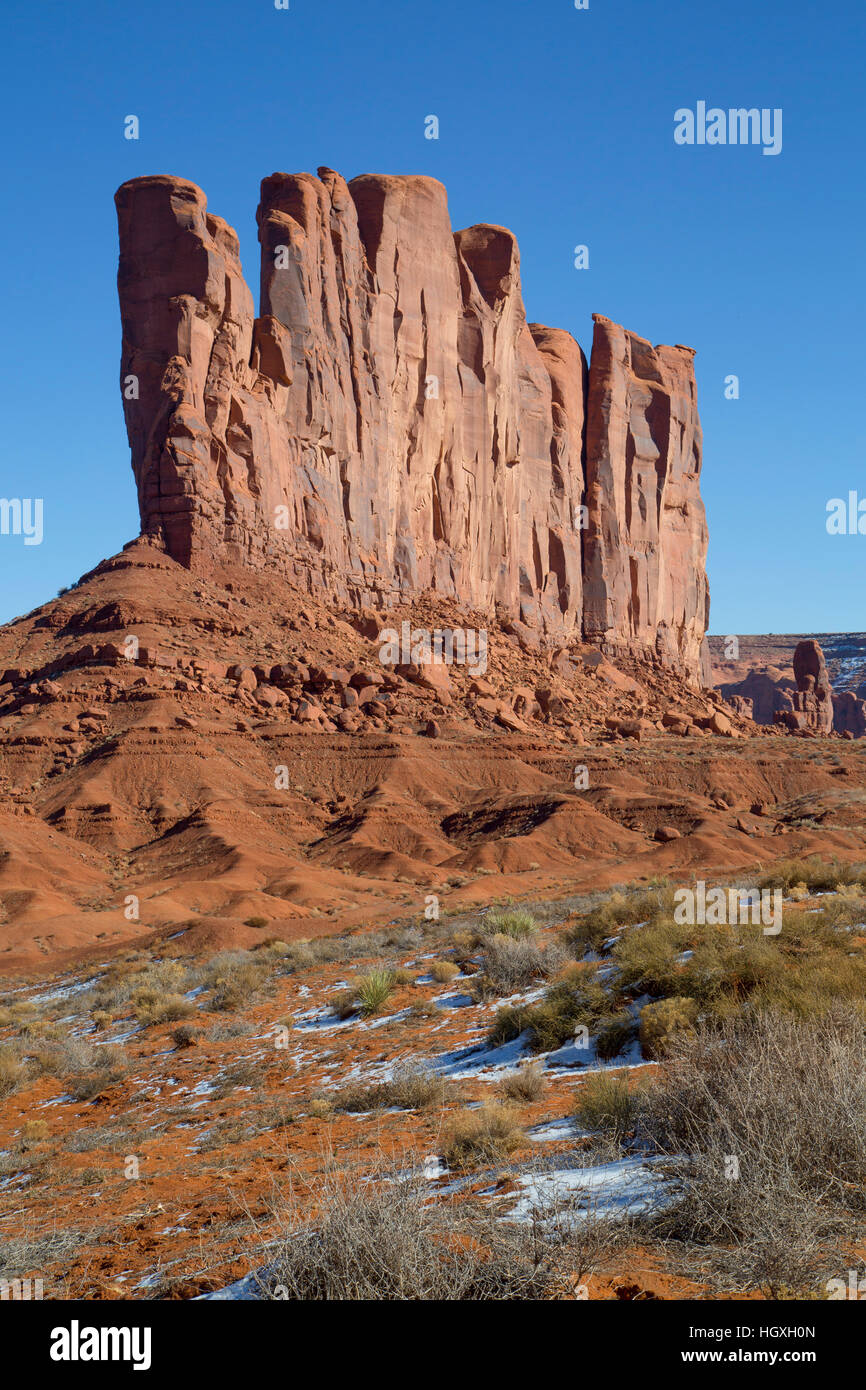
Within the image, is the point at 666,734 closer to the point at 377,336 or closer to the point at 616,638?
the point at 616,638

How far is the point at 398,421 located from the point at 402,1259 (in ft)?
264

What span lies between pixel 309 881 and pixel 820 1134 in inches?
1317

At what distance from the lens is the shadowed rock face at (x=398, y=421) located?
212 ft

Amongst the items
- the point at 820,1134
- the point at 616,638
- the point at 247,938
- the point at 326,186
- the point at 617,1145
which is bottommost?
the point at 247,938

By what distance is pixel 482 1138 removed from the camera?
7.89 metres

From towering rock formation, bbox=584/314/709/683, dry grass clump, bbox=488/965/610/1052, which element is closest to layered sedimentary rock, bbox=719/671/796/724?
towering rock formation, bbox=584/314/709/683

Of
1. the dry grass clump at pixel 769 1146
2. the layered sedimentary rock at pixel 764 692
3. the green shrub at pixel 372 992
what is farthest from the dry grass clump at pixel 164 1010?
the layered sedimentary rock at pixel 764 692

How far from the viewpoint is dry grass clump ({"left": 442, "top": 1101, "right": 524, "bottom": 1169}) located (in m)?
7.70

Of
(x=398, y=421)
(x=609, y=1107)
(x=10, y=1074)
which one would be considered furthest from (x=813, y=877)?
(x=398, y=421)

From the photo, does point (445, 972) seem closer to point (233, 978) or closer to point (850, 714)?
point (233, 978)

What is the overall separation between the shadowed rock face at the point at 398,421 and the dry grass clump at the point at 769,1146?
58.4m

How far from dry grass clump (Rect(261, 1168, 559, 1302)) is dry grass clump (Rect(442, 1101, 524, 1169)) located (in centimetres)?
176

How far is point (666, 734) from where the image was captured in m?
74.2
